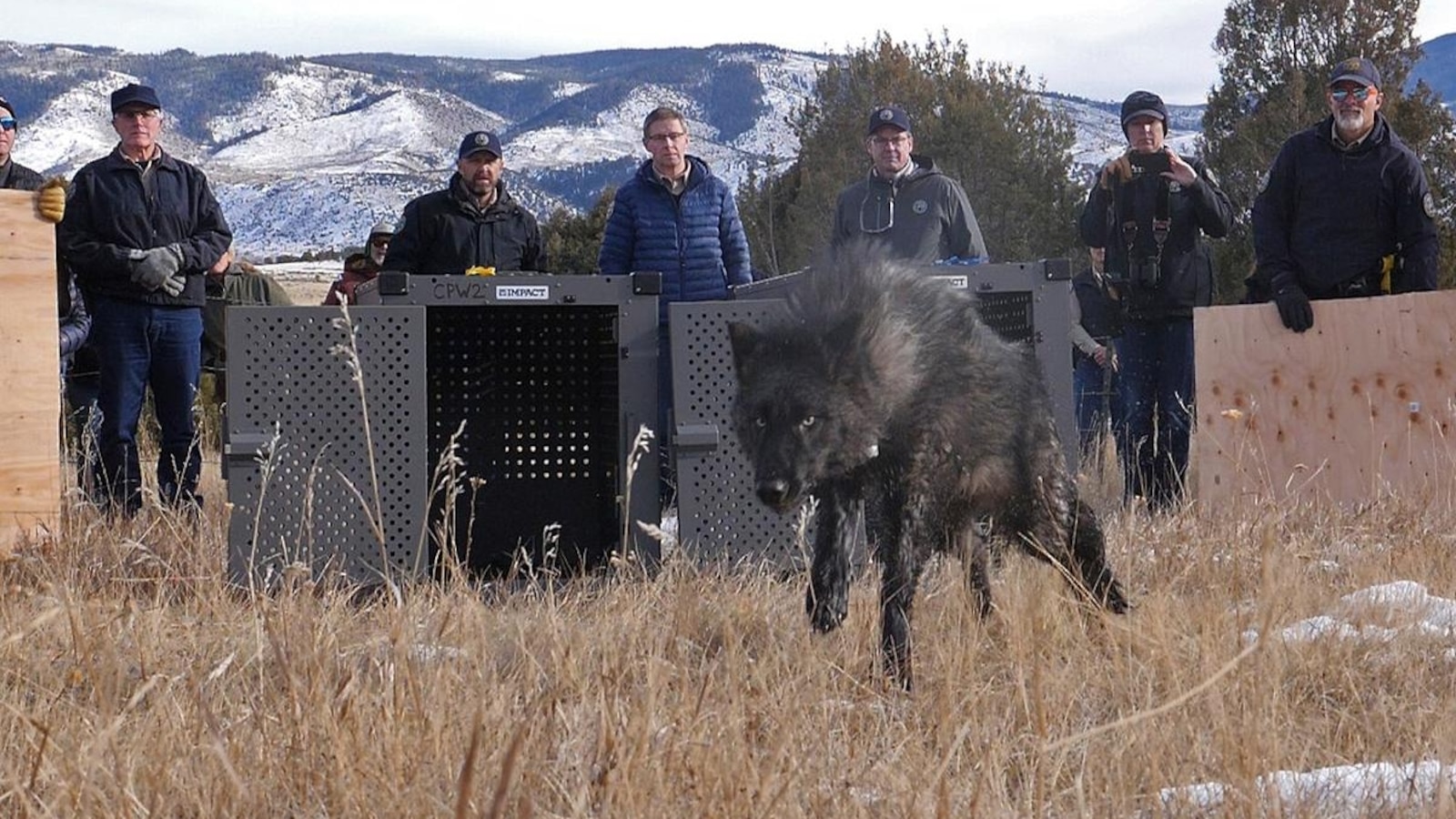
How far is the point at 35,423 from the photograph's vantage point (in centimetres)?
598

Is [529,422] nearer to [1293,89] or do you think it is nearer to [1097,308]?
[1097,308]

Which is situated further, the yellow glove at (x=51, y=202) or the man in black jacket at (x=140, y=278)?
the man in black jacket at (x=140, y=278)

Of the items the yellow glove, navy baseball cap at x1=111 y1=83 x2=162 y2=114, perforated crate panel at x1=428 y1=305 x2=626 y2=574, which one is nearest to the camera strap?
perforated crate panel at x1=428 y1=305 x2=626 y2=574

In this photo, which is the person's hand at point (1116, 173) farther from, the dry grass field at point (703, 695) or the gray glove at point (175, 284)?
the gray glove at point (175, 284)

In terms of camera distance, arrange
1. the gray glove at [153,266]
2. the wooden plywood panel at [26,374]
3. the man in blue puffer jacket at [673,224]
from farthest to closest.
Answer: the man in blue puffer jacket at [673,224]
the gray glove at [153,266]
the wooden plywood panel at [26,374]

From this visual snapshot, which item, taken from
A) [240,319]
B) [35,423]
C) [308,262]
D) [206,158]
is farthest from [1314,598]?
[206,158]

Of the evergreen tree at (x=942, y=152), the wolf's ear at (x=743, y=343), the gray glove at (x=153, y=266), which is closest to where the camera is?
the wolf's ear at (x=743, y=343)

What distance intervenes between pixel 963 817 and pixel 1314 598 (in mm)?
2522

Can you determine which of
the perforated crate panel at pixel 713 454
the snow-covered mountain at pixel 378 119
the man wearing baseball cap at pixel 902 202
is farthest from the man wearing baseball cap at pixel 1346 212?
the snow-covered mountain at pixel 378 119

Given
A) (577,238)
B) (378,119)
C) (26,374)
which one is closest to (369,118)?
(378,119)

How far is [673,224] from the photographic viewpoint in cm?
723

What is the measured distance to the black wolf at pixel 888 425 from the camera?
13.0 ft

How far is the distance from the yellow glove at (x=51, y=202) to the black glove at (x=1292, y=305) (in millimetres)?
5267

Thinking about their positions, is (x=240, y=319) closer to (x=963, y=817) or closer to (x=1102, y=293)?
(x=963, y=817)
